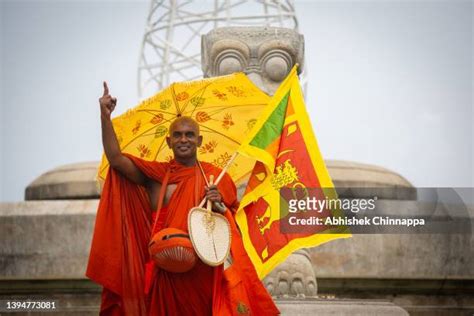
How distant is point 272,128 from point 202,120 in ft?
1.83

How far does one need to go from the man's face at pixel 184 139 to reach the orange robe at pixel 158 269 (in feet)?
0.35

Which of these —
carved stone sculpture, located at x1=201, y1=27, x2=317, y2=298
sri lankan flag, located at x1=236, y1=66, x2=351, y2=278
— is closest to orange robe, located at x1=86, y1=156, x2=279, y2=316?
sri lankan flag, located at x1=236, y1=66, x2=351, y2=278

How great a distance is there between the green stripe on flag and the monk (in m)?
0.47

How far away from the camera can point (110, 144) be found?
25.7 ft

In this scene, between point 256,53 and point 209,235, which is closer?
point 209,235

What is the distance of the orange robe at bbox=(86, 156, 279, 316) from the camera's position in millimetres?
7762

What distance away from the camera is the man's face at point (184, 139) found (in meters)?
8.02

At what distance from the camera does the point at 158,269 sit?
308 inches

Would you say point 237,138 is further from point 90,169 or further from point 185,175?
point 90,169

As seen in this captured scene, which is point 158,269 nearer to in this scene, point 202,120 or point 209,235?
point 209,235

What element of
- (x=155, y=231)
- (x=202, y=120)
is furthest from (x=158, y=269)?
(x=202, y=120)

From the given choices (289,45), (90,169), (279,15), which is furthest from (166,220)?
(279,15)

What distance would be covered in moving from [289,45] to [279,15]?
5.76 metres

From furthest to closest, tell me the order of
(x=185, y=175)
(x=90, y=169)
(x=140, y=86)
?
(x=140, y=86)
(x=90, y=169)
(x=185, y=175)
